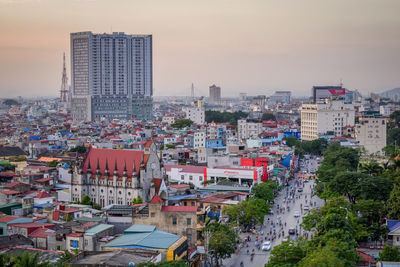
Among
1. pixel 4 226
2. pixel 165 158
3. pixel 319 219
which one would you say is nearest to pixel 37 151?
pixel 165 158

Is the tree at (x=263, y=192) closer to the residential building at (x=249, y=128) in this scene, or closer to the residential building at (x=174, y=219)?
the residential building at (x=174, y=219)

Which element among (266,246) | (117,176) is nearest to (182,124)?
(117,176)

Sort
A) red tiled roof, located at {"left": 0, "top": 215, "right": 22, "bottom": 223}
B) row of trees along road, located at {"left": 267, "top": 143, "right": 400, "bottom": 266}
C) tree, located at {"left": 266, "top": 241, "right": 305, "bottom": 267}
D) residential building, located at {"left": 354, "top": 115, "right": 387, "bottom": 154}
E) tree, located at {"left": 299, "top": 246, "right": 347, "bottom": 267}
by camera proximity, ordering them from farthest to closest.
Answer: residential building, located at {"left": 354, "top": 115, "right": 387, "bottom": 154}, red tiled roof, located at {"left": 0, "top": 215, "right": 22, "bottom": 223}, tree, located at {"left": 266, "top": 241, "right": 305, "bottom": 267}, row of trees along road, located at {"left": 267, "top": 143, "right": 400, "bottom": 266}, tree, located at {"left": 299, "top": 246, "right": 347, "bottom": 267}

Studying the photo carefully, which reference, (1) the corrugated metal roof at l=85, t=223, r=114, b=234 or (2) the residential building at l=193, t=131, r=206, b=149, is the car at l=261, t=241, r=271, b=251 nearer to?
(1) the corrugated metal roof at l=85, t=223, r=114, b=234

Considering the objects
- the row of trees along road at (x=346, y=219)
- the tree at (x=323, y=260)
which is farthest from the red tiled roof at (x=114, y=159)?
the tree at (x=323, y=260)

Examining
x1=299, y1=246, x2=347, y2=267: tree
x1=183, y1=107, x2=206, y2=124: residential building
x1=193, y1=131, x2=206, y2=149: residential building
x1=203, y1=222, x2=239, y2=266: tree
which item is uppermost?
x1=183, y1=107, x2=206, y2=124: residential building

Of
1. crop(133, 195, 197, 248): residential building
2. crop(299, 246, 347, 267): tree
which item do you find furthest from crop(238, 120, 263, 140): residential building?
crop(299, 246, 347, 267): tree

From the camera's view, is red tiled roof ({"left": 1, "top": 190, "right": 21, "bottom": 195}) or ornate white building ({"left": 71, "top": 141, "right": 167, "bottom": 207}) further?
ornate white building ({"left": 71, "top": 141, "right": 167, "bottom": 207})

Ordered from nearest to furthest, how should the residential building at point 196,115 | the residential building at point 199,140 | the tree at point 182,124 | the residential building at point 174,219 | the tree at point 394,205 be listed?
the residential building at point 174,219
the tree at point 394,205
the residential building at point 199,140
the tree at point 182,124
the residential building at point 196,115
